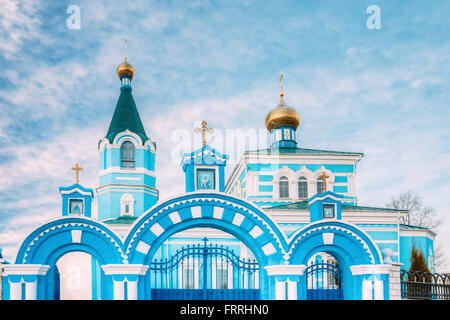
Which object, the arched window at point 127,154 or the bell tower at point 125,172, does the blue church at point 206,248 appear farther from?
the arched window at point 127,154

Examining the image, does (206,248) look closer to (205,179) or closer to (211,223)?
(211,223)

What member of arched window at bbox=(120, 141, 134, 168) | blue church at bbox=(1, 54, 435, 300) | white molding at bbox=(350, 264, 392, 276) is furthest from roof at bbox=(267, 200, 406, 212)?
white molding at bbox=(350, 264, 392, 276)

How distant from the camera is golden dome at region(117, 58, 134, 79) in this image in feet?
80.6

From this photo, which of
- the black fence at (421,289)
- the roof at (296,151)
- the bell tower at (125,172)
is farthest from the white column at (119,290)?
the roof at (296,151)

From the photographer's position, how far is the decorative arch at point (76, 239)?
11625 millimetres

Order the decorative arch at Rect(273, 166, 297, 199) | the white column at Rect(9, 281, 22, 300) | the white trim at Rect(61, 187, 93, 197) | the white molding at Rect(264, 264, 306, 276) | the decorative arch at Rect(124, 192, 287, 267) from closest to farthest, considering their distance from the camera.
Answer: the white column at Rect(9, 281, 22, 300), the decorative arch at Rect(124, 192, 287, 267), the white molding at Rect(264, 264, 306, 276), the white trim at Rect(61, 187, 93, 197), the decorative arch at Rect(273, 166, 297, 199)

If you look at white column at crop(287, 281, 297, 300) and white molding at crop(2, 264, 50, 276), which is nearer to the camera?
white molding at crop(2, 264, 50, 276)

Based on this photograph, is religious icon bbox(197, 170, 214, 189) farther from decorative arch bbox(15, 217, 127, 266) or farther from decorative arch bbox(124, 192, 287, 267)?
decorative arch bbox(15, 217, 127, 266)

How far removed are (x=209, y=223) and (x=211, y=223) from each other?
0.18ft

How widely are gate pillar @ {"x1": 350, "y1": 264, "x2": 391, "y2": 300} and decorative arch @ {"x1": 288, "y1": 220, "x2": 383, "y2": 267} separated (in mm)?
175

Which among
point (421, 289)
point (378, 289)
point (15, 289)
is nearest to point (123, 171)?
point (15, 289)

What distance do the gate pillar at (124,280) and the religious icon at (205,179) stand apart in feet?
8.76

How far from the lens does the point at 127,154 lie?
899 inches
